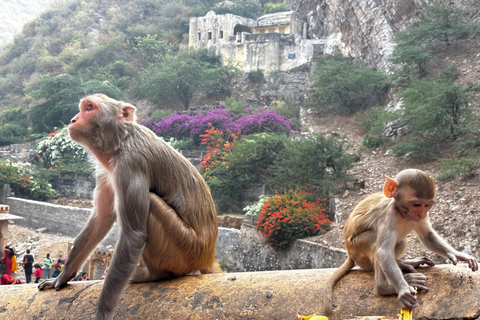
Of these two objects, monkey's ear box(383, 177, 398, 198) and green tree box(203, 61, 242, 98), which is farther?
green tree box(203, 61, 242, 98)

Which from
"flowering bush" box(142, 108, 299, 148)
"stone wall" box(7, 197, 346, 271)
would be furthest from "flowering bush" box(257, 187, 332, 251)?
"flowering bush" box(142, 108, 299, 148)

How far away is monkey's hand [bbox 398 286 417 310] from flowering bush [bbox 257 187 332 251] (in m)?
10.3

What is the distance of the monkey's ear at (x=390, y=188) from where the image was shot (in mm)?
2703

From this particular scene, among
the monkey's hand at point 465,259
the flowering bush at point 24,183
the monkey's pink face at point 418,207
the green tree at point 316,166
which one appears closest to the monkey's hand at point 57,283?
the monkey's pink face at point 418,207

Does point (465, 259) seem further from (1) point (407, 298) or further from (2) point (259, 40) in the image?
(2) point (259, 40)

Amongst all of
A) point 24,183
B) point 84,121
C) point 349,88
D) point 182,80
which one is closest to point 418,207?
point 84,121

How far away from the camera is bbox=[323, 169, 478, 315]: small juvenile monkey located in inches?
96.2

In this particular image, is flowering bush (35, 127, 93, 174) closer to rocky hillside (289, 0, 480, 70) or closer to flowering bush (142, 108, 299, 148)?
flowering bush (142, 108, 299, 148)

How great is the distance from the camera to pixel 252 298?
8.69 ft

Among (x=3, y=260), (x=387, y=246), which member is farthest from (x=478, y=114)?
(x=3, y=260)

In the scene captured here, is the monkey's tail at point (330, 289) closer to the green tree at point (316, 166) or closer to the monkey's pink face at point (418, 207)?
the monkey's pink face at point (418, 207)

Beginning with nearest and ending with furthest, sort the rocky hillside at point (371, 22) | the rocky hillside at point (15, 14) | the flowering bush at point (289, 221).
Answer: the flowering bush at point (289, 221) → the rocky hillside at point (371, 22) → the rocky hillside at point (15, 14)

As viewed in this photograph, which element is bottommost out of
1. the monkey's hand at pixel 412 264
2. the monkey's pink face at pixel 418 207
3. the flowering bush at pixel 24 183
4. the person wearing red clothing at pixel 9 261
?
the person wearing red clothing at pixel 9 261

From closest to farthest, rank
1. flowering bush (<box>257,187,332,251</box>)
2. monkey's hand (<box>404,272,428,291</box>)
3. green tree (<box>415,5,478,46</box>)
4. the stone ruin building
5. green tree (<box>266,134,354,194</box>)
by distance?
monkey's hand (<box>404,272,428,291</box>) < flowering bush (<box>257,187,332,251</box>) < green tree (<box>266,134,354,194</box>) < green tree (<box>415,5,478,46</box>) < the stone ruin building
